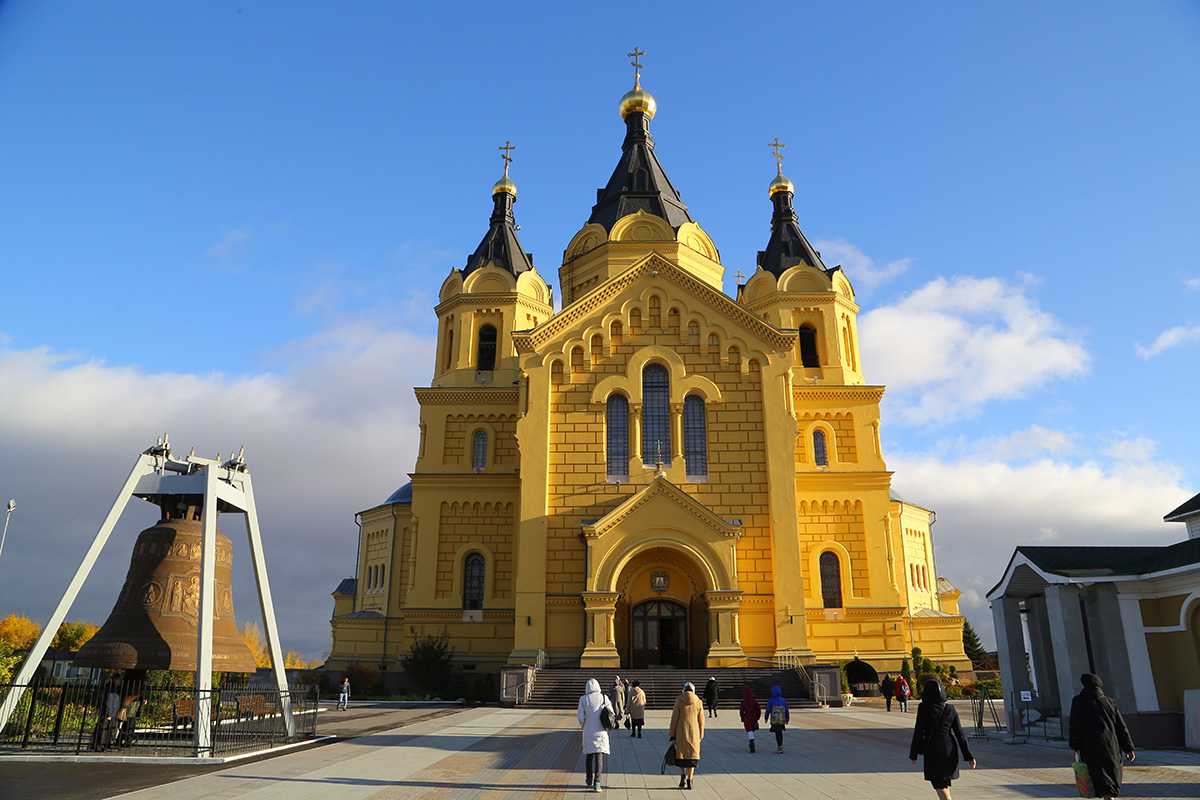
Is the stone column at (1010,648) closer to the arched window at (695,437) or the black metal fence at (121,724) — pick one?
the arched window at (695,437)

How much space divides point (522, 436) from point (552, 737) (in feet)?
46.0

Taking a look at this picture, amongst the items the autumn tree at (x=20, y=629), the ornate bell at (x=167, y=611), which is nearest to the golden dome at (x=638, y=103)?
the ornate bell at (x=167, y=611)

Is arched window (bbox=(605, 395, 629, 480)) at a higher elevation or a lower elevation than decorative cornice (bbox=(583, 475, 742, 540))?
higher

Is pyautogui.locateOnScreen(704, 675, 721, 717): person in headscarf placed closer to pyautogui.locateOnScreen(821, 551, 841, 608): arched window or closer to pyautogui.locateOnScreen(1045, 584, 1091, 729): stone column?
pyautogui.locateOnScreen(1045, 584, 1091, 729): stone column

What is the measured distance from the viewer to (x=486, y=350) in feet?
125

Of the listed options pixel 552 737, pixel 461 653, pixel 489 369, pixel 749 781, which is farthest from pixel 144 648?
pixel 489 369

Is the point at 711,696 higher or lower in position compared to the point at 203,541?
lower

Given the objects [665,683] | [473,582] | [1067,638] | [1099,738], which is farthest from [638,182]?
[1099,738]

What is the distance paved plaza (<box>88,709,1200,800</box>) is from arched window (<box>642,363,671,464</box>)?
13.2 meters

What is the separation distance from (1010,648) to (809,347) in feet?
67.2

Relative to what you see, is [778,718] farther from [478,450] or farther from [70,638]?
[70,638]

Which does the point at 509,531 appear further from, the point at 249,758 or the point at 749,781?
the point at 749,781

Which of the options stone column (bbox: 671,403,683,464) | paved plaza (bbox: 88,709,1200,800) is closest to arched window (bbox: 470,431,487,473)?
stone column (bbox: 671,403,683,464)

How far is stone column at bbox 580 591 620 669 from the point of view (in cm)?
2658
